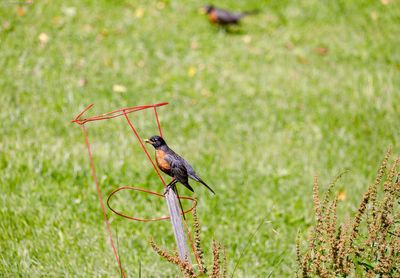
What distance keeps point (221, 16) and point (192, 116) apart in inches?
78.2

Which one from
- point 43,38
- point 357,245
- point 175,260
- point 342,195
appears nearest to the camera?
point 175,260

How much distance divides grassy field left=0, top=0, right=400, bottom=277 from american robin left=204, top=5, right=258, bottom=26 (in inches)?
5.4

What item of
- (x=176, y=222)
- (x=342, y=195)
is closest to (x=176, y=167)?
(x=176, y=222)

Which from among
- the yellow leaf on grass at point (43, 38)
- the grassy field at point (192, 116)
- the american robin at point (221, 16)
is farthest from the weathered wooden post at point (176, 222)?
the american robin at point (221, 16)

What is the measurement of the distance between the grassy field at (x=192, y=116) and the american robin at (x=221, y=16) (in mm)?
137

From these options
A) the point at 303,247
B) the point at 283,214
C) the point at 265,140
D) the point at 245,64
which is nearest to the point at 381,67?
the point at 245,64

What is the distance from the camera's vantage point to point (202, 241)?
13.2ft

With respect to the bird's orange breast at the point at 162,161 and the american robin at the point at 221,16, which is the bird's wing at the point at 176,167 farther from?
the american robin at the point at 221,16

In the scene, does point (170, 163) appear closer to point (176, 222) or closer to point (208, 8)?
point (176, 222)

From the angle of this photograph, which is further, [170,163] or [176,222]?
[170,163]

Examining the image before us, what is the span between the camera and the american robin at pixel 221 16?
23.2ft

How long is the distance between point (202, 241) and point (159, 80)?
2530 millimetres

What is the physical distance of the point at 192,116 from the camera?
562cm

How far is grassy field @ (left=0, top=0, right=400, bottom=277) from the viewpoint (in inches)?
156
